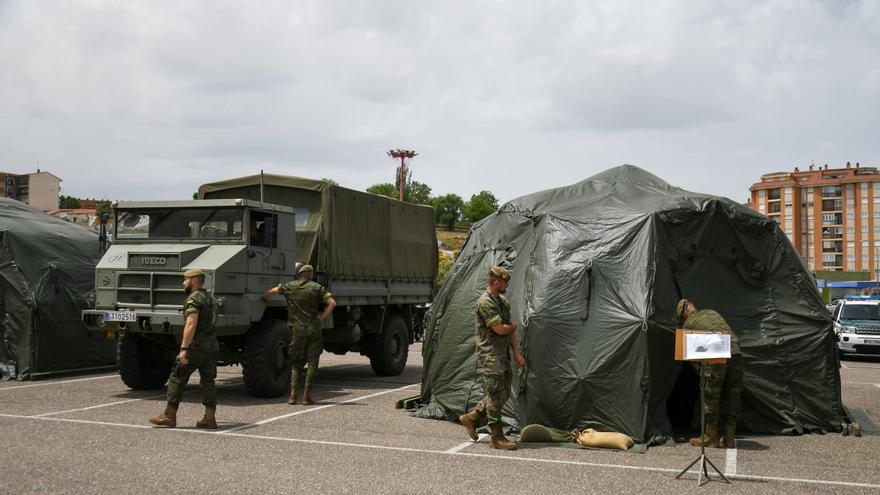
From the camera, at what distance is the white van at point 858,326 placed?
819 inches

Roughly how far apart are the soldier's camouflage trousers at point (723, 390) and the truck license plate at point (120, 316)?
24.9 ft

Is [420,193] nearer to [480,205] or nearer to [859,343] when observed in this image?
[480,205]

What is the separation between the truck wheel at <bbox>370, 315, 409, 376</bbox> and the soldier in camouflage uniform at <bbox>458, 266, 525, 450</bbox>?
260 inches

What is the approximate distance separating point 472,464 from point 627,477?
146 cm

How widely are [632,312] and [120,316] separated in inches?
277

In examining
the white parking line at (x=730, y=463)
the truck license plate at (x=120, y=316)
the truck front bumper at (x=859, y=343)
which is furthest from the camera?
the truck front bumper at (x=859, y=343)

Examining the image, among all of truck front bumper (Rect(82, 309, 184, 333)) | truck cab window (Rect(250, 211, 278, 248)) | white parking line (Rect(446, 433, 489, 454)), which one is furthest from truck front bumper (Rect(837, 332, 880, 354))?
truck front bumper (Rect(82, 309, 184, 333))

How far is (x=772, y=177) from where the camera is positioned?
11231cm

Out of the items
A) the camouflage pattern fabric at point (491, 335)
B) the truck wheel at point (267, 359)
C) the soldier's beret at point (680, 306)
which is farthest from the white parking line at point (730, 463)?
the truck wheel at point (267, 359)

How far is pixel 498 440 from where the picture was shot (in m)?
8.59

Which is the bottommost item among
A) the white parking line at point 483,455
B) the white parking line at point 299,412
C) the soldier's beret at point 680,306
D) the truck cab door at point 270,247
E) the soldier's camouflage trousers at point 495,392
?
the white parking line at point 299,412

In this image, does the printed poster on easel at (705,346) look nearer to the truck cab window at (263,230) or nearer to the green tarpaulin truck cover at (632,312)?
the green tarpaulin truck cover at (632,312)

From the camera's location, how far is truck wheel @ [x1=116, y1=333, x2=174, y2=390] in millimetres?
12336

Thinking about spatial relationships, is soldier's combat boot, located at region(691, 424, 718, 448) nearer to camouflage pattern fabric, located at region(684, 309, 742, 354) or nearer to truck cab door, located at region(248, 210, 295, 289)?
camouflage pattern fabric, located at region(684, 309, 742, 354)
